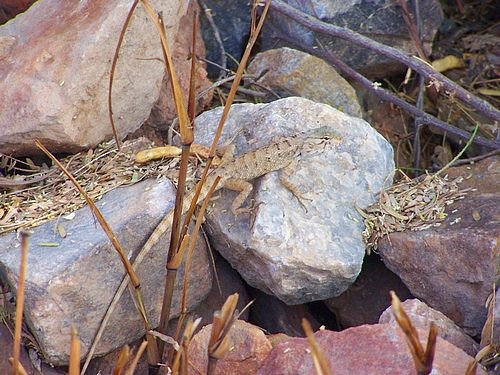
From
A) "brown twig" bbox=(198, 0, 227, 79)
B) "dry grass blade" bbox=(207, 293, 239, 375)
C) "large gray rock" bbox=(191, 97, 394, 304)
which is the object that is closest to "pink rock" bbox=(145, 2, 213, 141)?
"brown twig" bbox=(198, 0, 227, 79)

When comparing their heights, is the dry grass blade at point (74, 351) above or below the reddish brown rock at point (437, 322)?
above

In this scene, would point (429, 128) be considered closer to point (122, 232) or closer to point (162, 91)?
point (162, 91)

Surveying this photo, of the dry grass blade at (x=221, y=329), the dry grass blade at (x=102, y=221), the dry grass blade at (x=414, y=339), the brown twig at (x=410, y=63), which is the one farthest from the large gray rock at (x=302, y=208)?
the dry grass blade at (x=414, y=339)

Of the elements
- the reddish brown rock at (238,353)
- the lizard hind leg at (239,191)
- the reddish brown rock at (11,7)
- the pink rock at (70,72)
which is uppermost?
the reddish brown rock at (11,7)

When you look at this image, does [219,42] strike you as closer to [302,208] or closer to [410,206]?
[302,208]

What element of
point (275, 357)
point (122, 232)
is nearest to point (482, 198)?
point (275, 357)

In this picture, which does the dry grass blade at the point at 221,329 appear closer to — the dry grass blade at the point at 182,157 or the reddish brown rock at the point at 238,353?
the dry grass blade at the point at 182,157
